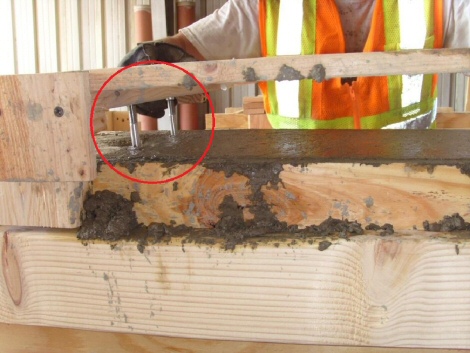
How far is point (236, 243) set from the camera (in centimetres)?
87

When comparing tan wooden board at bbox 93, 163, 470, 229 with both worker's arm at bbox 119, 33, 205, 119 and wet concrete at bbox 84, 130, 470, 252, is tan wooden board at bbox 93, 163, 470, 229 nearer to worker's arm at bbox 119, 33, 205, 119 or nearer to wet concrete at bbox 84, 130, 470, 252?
wet concrete at bbox 84, 130, 470, 252

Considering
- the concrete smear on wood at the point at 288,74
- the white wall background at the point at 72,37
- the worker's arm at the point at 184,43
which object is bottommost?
the concrete smear on wood at the point at 288,74

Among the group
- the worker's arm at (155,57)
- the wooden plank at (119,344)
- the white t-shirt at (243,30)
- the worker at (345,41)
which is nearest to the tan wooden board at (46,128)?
the wooden plank at (119,344)

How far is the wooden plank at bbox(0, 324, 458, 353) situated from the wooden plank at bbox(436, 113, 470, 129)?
84.9 inches

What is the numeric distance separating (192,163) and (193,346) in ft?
1.17

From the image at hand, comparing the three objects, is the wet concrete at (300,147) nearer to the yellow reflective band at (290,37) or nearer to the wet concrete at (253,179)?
the wet concrete at (253,179)

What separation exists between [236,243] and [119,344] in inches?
12.7

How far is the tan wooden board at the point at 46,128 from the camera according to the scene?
32.6 inches

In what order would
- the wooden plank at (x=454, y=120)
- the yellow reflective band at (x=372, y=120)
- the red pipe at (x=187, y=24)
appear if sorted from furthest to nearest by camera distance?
the red pipe at (x=187, y=24) → the wooden plank at (x=454, y=120) → the yellow reflective band at (x=372, y=120)

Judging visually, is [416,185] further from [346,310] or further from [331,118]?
[331,118]

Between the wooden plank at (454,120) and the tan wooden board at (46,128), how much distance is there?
2.39 metres

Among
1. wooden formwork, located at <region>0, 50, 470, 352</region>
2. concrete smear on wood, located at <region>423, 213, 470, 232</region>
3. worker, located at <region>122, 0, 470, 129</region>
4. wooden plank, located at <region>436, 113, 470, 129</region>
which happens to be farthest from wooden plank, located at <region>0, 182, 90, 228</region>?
wooden plank, located at <region>436, 113, 470, 129</region>

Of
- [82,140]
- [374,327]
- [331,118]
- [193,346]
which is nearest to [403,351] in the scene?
[374,327]

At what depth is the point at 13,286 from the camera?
950 mm
